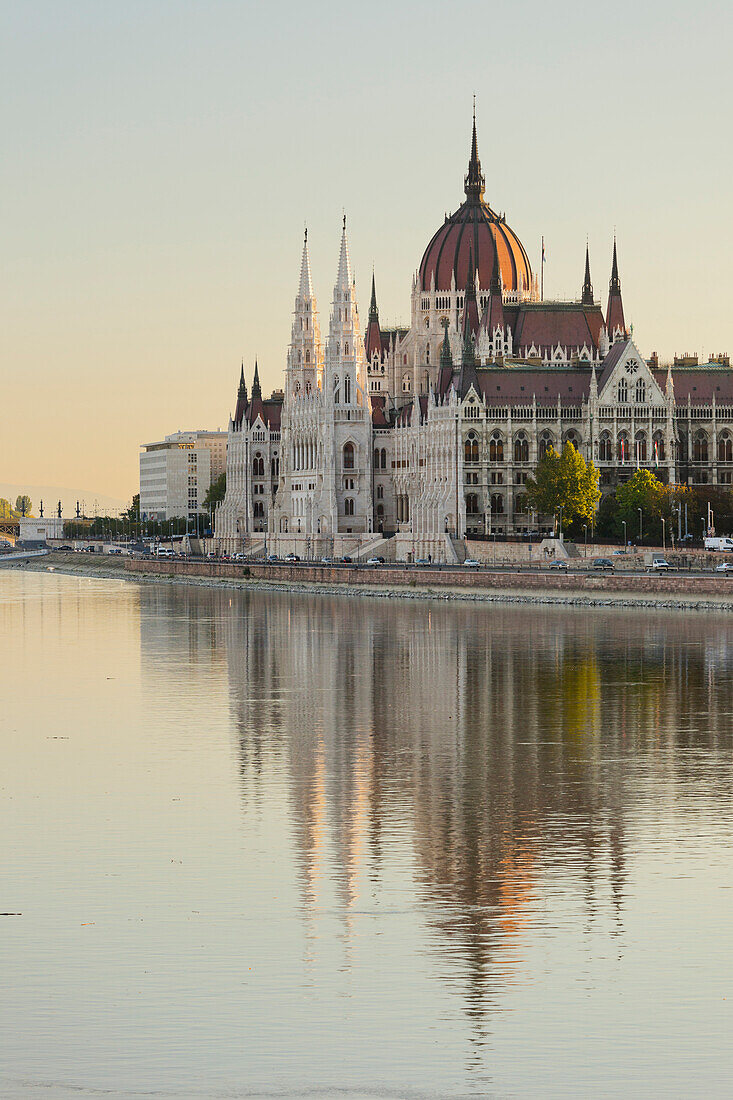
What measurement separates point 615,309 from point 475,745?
142m

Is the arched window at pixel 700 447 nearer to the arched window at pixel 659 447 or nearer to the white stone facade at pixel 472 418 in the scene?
the white stone facade at pixel 472 418

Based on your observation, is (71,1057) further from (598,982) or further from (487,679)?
(487,679)

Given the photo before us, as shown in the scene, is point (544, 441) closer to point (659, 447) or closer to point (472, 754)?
point (659, 447)

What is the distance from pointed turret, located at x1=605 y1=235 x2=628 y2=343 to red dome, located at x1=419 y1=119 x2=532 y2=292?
14.6 metres

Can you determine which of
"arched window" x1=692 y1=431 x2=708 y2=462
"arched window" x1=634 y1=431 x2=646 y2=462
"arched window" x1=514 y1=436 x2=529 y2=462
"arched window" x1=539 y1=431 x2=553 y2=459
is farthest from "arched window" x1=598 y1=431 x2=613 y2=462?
"arched window" x1=692 y1=431 x2=708 y2=462

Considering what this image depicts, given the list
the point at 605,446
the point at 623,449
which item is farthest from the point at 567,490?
the point at 605,446

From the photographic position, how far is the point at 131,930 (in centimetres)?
2519

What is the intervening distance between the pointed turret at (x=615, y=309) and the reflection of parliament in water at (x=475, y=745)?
91.5m

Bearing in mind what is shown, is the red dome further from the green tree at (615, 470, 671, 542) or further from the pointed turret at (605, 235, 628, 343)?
the green tree at (615, 470, 671, 542)

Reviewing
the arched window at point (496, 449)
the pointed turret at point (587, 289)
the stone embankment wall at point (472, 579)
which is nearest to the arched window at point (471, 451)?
the arched window at point (496, 449)

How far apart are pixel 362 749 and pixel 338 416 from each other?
134 meters

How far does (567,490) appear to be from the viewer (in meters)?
141

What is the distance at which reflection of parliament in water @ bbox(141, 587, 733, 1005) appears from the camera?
28.2 metres

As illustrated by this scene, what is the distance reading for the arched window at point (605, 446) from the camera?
15812 centimetres
